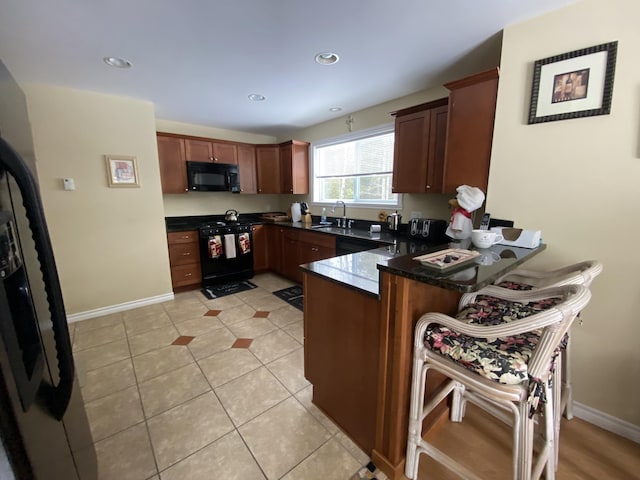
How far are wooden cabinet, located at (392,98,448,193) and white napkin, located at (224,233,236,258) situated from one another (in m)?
2.35

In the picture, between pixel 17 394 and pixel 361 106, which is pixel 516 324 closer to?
pixel 17 394

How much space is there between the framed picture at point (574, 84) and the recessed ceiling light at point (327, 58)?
1.33 metres

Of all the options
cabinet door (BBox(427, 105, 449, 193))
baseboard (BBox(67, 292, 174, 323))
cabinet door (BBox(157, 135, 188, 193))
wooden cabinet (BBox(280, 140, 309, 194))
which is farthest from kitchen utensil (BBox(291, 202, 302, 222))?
cabinet door (BBox(427, 105, 449, 193))

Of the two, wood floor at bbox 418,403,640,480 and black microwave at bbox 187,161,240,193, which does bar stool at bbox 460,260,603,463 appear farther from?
black microwave at bbox 187,161,240,193

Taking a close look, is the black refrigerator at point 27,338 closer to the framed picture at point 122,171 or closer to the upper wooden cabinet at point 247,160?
the framed picture at point 122,171

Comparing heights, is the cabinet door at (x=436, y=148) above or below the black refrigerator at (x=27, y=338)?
above

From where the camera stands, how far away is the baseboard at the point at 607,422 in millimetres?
1480

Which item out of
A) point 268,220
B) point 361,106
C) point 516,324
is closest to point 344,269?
point 516,324

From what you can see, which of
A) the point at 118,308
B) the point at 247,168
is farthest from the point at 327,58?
the point at 118,308

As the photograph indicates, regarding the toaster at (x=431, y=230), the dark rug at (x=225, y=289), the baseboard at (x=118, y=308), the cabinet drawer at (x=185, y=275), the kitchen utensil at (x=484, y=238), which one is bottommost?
the dark rug at (x=225, y=289)

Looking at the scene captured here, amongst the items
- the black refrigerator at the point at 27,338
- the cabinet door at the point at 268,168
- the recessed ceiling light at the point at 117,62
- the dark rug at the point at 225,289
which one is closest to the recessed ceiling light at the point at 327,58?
the recessed ceiling light at the point at 117,62

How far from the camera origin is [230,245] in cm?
378

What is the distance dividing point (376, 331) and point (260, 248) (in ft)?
A: 10.7

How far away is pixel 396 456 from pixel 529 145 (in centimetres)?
193
